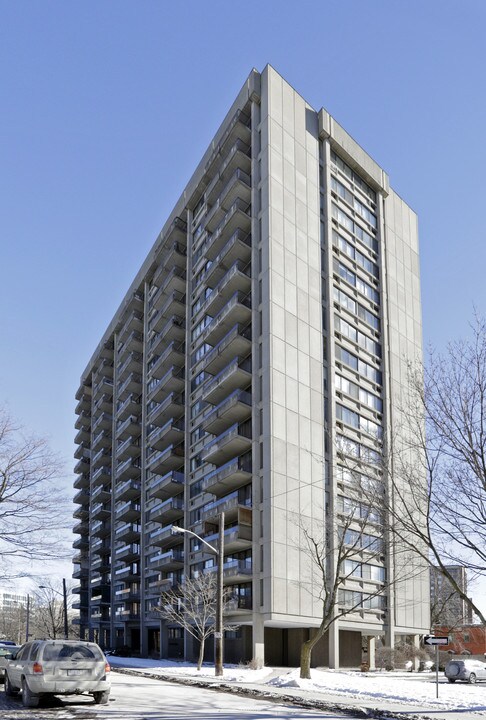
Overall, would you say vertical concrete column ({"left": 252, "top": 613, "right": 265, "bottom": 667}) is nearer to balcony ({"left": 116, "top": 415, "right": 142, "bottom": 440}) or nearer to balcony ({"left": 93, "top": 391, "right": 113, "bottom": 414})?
balcony ({"left": 116, "top": 415, "right": 142, "bottom": 440})

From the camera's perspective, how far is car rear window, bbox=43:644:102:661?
19.2m

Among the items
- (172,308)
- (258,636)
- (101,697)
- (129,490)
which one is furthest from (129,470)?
(101,697)

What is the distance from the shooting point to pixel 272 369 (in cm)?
5606

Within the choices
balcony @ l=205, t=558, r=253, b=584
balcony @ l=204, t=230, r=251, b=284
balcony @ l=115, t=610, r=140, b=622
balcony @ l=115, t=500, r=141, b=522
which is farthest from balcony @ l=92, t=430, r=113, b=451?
balcony @ l=205, t=558, r=253, b=584

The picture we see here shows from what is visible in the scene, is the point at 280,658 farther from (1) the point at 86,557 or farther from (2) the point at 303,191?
(1) the point at 86,557

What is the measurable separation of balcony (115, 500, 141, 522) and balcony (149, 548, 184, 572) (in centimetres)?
1256

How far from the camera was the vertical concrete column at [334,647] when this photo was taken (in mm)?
57219

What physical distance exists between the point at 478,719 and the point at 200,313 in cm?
5415

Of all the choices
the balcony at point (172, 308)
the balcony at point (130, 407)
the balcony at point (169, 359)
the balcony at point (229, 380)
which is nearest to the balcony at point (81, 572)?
the balcony at point (130, 407)

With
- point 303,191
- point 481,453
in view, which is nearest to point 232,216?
point 303,191

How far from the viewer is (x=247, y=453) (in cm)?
5859

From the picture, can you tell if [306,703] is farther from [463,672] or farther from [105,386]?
[105,386]

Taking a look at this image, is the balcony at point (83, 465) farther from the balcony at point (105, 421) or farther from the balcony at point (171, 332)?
the balcony at point (171, 332)

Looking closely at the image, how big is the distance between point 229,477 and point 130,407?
115ft
